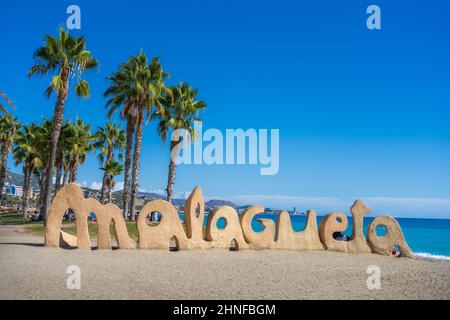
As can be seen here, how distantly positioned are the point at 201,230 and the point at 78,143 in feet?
84.0

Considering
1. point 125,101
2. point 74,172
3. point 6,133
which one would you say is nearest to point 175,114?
point 125,101

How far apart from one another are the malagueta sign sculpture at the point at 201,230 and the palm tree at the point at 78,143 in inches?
913

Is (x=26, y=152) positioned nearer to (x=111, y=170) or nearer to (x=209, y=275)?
(x=111, y=170)

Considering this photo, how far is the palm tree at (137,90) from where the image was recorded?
100ft

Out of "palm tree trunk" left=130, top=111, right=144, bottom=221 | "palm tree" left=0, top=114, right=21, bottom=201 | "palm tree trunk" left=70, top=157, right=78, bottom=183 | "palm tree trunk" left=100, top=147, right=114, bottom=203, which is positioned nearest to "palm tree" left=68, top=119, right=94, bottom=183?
"palm tree trunk" left=70, top=157, right=78, bottom=183

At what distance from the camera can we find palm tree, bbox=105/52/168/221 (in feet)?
100

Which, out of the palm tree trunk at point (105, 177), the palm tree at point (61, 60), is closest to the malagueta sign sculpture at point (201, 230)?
the palm tree at point (61, 60)

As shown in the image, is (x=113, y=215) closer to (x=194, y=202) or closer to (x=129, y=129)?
(x=194, y=202)

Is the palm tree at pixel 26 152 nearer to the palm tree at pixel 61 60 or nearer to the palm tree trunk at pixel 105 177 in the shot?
the palm tree trunk at pixel 105 177

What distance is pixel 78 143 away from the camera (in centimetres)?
3950

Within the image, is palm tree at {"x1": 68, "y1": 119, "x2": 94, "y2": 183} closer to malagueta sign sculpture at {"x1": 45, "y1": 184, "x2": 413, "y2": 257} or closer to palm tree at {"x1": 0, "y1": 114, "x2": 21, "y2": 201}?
palm tree at {"x1": 0, "y1": 114, "x2": 21, "y2": 201}

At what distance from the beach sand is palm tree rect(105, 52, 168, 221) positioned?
47.6 ft
